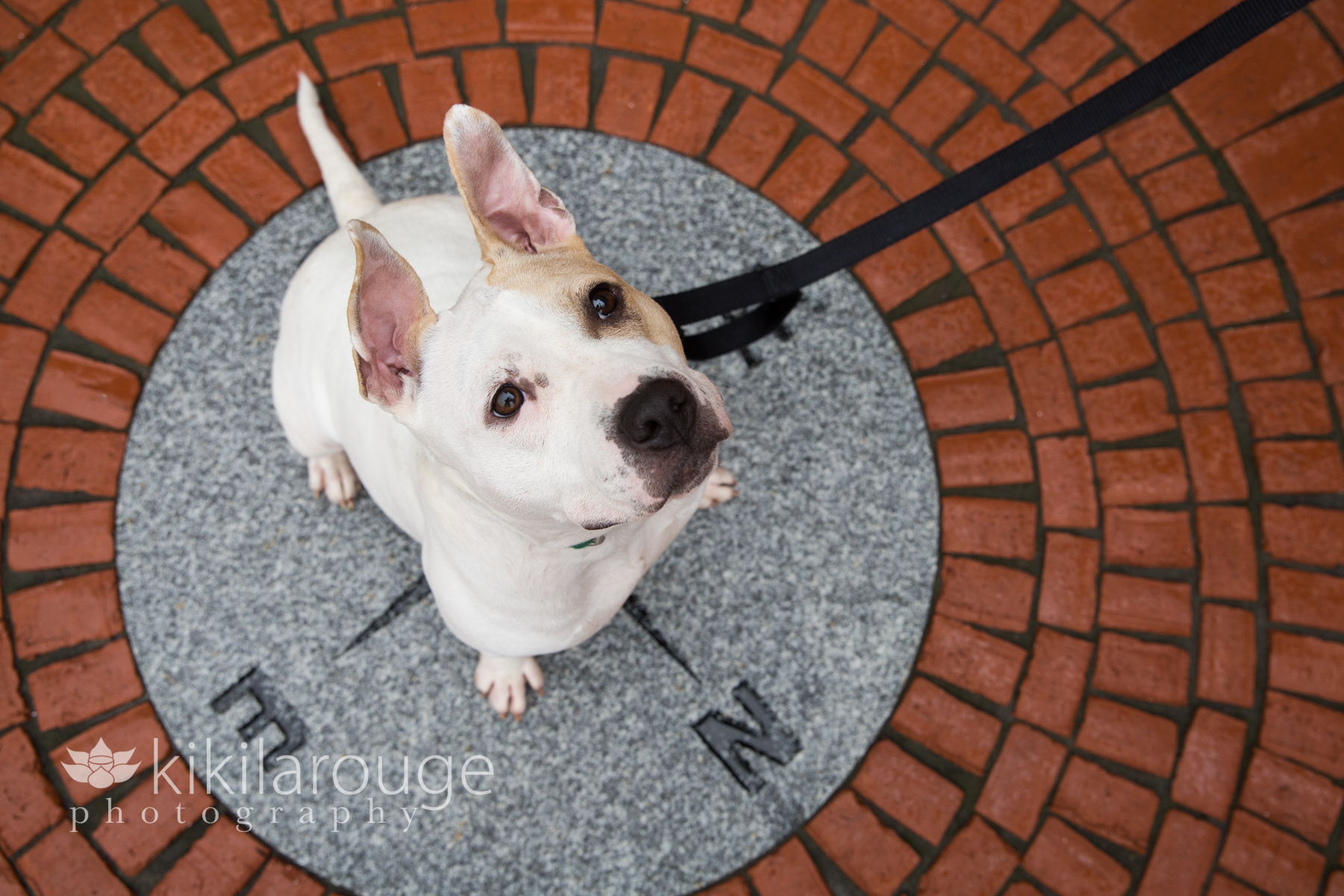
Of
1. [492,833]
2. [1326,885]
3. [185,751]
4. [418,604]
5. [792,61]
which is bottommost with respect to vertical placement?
[185,751]

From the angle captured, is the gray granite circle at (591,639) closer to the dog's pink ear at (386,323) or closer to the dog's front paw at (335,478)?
the dog's front paw at (335,478)

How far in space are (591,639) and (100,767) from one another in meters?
1.78

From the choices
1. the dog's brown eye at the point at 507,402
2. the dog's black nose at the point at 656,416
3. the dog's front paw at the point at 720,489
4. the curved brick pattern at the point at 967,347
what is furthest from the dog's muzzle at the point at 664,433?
the curved brick pattern at the point at 967,347

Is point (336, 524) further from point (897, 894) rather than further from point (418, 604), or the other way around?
point (897, 894)

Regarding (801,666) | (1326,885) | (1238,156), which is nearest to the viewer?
(1326,885)

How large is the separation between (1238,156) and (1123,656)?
6.82ft

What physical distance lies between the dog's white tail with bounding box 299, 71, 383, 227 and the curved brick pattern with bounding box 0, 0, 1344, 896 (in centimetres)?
47

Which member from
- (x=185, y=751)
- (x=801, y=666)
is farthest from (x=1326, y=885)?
(x=185, y=751)

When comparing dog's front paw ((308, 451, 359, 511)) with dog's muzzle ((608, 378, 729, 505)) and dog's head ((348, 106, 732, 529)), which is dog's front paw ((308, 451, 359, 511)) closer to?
dog's head ((348, 106, 732, 529))

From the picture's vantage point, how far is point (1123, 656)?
10.3 feet

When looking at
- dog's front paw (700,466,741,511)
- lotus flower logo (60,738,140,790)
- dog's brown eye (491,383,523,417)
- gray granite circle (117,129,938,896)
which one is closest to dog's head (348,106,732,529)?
dog's brown eye (491,383,523,417)

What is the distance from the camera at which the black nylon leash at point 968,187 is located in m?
1.89

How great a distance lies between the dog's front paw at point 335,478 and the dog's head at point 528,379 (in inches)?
59.8

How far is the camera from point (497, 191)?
1.96m
